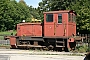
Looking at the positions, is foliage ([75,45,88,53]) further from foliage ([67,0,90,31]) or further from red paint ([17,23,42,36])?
foliage ([67,0,90,31])

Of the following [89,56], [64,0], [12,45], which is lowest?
[12,45]

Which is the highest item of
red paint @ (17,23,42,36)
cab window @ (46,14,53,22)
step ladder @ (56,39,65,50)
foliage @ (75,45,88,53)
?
cab window @ (46,14,53,22)

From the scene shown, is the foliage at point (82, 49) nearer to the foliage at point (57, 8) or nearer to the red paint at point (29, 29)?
the red paint at point (29, 29)

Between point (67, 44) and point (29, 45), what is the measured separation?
14.3 ft

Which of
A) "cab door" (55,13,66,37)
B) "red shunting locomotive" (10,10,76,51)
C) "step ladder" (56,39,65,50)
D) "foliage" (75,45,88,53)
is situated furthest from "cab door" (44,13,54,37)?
"foliage" (75,45,88,53)

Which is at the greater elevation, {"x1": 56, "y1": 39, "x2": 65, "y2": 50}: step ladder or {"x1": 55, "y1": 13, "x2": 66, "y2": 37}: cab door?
{"x1": 55, "y1": 13, "x2": 66, "y2": 37}: cab door

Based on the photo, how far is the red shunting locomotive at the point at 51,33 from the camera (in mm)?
25422

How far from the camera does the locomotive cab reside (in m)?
25.4

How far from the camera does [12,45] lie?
28.2 m

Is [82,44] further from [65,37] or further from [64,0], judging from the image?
[64,0]

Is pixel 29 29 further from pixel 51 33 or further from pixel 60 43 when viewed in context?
pixel 60 43

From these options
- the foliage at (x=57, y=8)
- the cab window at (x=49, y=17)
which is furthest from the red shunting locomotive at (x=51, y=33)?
the foliage at (x=57, y=8)

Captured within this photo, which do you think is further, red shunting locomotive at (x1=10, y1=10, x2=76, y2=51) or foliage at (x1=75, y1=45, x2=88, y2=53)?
foliage at (x1=75, y1=45, x2=88, y2=53)

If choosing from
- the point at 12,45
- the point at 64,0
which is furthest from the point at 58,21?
the point at 64,0
